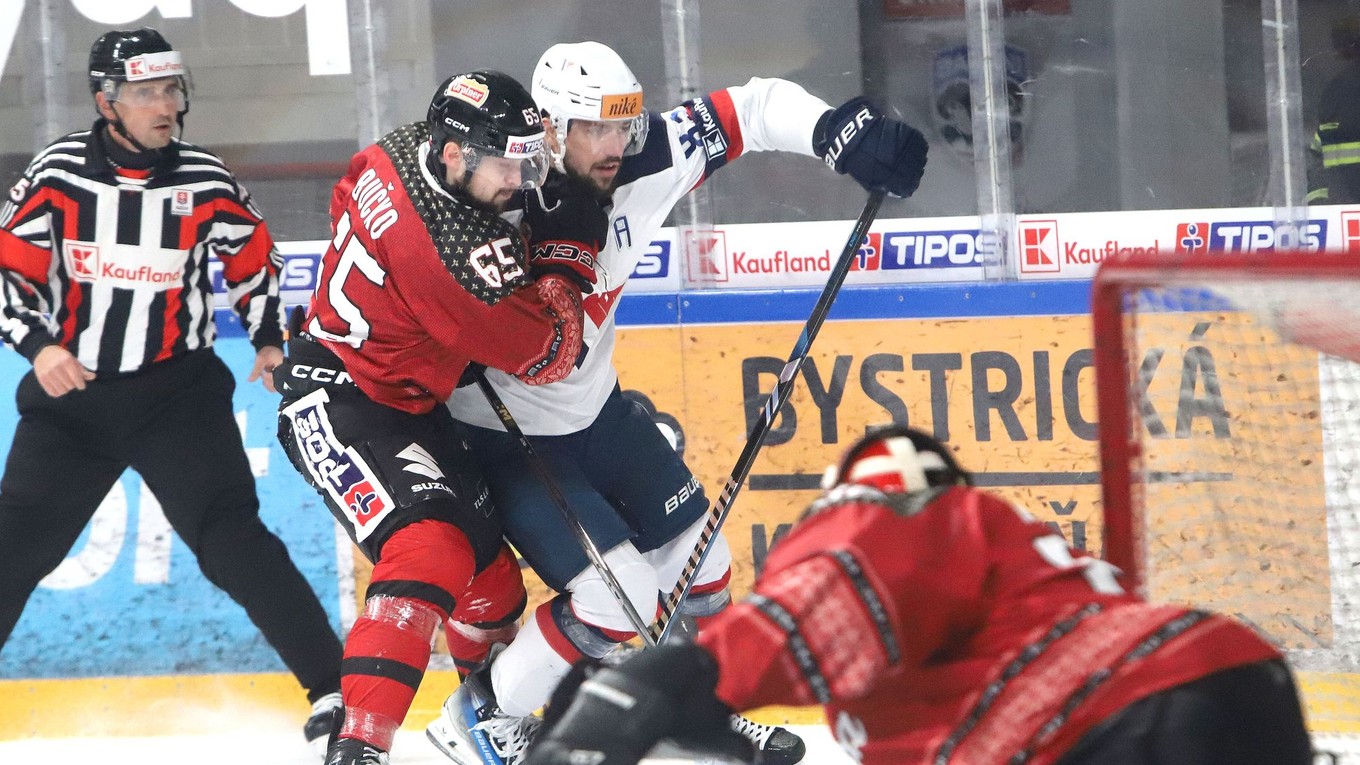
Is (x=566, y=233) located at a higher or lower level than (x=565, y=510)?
higher

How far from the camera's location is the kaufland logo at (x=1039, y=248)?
376 centimetres

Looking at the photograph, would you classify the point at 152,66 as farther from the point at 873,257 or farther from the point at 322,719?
the point at 873,257

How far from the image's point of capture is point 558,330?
2732mm

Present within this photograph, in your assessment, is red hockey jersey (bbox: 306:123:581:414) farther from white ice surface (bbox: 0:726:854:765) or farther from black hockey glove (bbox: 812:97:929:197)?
Result: white ice surface (bbox: 0:726:854:765)

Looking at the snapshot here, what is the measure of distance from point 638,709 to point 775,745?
184 centimetres

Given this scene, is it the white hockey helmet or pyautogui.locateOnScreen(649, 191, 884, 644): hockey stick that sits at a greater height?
the white hockey helmet

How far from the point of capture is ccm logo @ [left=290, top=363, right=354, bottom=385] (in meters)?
2.80

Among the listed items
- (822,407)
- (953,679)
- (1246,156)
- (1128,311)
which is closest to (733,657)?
(953,679)

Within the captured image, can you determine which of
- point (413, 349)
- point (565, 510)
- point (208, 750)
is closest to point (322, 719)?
point (208, 750)

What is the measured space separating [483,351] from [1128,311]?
1.09 metres

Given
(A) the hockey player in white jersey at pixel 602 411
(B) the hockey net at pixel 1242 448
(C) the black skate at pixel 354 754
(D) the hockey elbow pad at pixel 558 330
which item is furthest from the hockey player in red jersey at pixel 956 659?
(A) the hockey player in white jersey at pixel 602 411

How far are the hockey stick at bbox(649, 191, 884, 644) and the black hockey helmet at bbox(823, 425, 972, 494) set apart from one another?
4.46ft

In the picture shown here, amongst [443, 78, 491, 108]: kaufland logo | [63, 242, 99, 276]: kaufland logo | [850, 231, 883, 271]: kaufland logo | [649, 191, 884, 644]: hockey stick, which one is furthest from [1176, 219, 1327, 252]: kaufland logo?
[63, 242, 99, 276]: kaufland logo

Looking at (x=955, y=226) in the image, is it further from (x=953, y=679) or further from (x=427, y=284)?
(x=953, y=679)
